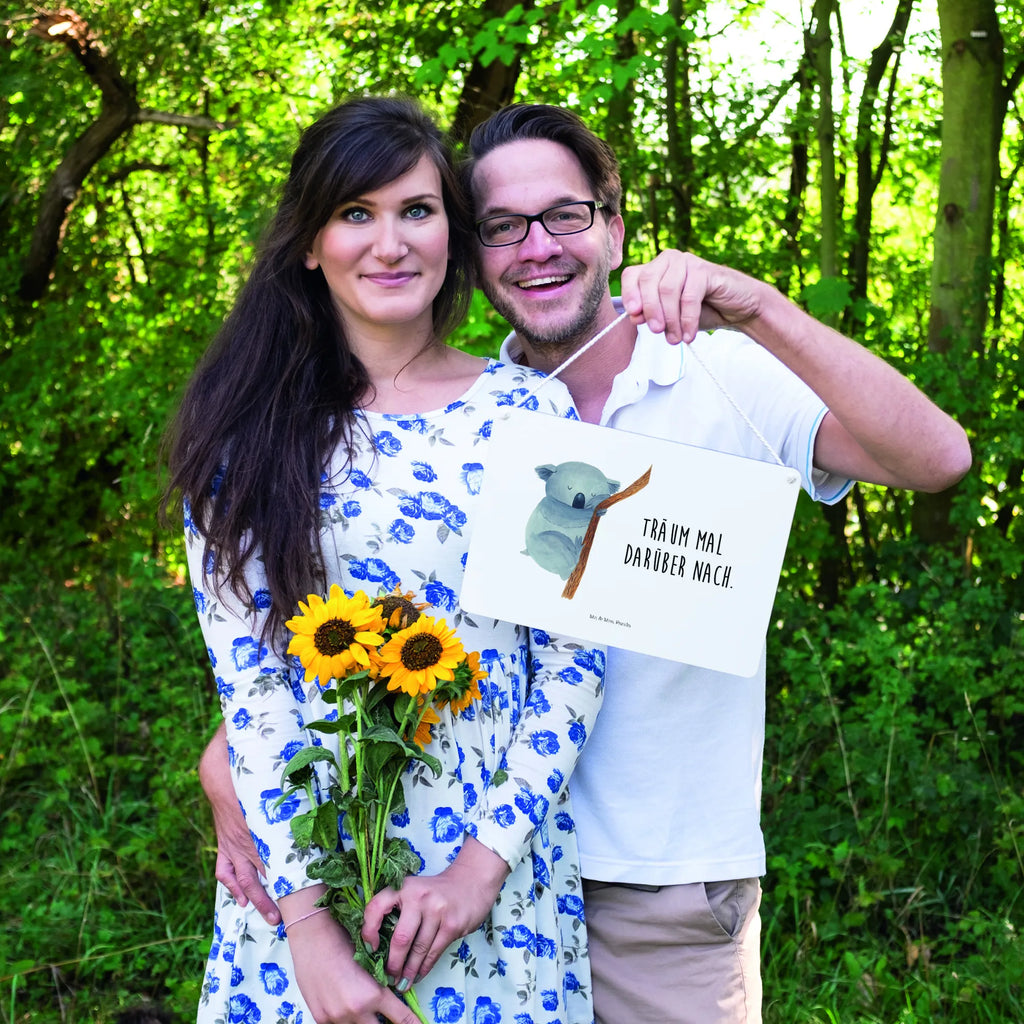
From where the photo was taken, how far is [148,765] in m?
4.25

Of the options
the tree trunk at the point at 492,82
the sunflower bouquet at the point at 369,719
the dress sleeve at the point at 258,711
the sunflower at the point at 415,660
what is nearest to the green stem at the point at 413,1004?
the sunflower bouquet at the point at 369,719

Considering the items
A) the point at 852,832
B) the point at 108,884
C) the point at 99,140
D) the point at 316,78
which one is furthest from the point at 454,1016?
the point at 99,140

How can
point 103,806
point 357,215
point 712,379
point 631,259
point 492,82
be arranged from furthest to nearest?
point 492,82 → point 631,259 → point 103,806 → point 357,215 → point 712,379

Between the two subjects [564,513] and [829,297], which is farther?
[829,297]

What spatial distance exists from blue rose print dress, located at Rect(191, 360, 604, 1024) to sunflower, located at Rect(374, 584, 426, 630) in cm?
19

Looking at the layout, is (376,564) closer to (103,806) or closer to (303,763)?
(303,763)

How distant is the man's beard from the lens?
2.19 meters

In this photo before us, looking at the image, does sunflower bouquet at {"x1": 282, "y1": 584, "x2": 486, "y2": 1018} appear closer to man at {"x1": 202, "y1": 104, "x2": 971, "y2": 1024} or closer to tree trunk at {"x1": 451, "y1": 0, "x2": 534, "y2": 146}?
man at {"x1": 202, "y1": 104, "x2": 971, "y2": 1024}

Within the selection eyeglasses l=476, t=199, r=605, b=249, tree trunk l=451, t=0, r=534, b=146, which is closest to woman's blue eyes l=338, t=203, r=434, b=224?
eyeglasses l=476, t=199, r=605, b=249

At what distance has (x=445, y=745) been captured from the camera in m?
1.83

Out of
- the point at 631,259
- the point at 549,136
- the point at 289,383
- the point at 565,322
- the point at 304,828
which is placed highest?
the point at 631,259

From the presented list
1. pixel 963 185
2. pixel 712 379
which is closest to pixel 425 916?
pixel 712 379

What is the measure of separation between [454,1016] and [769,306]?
1198 mm

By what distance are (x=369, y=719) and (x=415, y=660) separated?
0.39 feet
